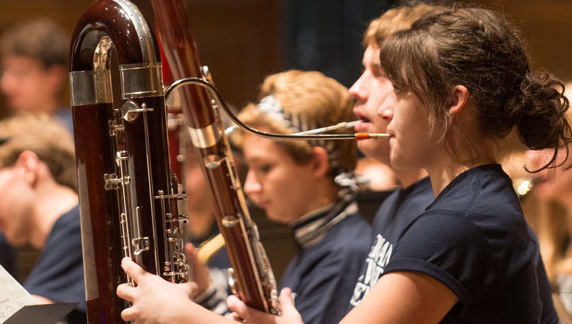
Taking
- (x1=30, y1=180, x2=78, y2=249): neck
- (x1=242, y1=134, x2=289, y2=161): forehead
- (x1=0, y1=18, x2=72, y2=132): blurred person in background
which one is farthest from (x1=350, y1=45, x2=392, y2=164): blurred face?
(x1=0, y1=18, x2=72, y2=132): blurred person in background

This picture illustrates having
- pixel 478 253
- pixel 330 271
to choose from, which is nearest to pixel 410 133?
pixel 478 253

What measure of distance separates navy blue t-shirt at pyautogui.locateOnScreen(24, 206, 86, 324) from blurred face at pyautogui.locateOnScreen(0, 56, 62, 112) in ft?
3.78

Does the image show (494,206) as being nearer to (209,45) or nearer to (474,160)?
(474,160)

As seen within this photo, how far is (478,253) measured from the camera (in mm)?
948

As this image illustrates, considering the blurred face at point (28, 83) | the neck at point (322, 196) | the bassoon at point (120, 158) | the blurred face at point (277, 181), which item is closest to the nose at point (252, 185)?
the blurred face at point (277, 181)

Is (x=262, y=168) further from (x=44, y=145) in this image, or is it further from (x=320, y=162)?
(x=44, y=145)

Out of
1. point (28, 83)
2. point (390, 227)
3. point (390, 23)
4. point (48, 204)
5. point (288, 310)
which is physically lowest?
point (288, 310)

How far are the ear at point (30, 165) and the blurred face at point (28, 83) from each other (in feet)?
2.87

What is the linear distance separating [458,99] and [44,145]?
114 cm

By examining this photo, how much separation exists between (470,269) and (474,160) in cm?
17

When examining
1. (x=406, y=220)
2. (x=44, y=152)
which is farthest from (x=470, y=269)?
(x=44, y=152)

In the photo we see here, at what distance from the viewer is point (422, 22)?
1099 millimetres

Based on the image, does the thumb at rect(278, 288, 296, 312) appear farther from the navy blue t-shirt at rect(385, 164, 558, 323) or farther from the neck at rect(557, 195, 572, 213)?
the neck at rect(557, 195, 572, 213)

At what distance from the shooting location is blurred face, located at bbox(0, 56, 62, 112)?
8.95 ft
